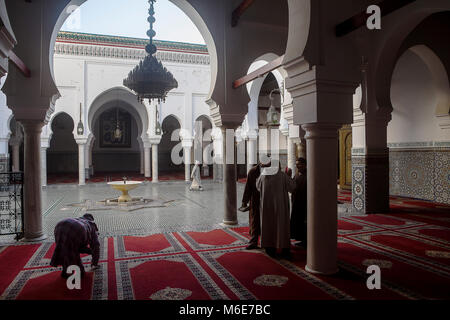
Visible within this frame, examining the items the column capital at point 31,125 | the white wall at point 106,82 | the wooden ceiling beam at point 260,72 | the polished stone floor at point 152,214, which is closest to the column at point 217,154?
the white wall at point 106,82

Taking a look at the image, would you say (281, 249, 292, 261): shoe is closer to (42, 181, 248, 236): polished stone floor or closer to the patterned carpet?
the patterned carpet

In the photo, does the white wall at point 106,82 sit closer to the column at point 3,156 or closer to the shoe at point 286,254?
the column at point 3,156

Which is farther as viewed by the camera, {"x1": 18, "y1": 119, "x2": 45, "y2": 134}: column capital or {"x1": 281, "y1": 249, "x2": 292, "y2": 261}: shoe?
{"x1": 18, "y1": 119, "x2": 45, "y2": 134}: column capital

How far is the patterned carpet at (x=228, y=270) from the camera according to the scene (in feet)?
7.36

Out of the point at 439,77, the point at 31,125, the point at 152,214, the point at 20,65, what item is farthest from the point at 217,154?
the point at 20,65

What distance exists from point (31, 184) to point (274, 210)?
2.65 meters

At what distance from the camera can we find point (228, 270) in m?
2.69

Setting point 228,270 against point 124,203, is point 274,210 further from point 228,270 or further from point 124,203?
point 124,203

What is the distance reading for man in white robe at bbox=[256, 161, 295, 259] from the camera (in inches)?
118

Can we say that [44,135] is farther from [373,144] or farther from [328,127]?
[328,127]

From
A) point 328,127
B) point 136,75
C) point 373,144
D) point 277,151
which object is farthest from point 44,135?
point 328,127

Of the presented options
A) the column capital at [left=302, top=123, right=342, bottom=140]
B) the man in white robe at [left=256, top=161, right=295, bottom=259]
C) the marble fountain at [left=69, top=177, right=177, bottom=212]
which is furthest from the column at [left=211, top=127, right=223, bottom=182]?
the column capital at [left=302, top=123, right=342, bottom=140]

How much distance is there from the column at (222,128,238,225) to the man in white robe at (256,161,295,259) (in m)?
1.38
